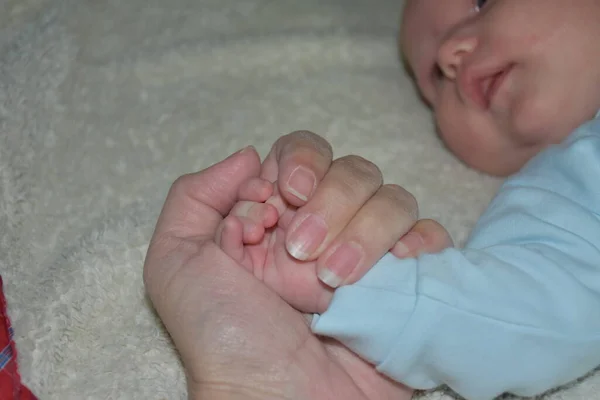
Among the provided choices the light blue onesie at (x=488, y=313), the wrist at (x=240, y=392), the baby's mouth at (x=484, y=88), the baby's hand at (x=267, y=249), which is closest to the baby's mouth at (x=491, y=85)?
the baby's mouth at (x=484, y=88)

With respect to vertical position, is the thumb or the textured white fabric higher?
the thumb

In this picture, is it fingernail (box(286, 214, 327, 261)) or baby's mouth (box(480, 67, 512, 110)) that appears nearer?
fingernail (box(286, 214, 327, 261))

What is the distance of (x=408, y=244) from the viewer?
78 cm

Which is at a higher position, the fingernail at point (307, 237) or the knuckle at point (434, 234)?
the fingernail at point (307, 237)

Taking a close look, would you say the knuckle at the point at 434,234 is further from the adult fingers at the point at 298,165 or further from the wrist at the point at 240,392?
the wrist at the point at 240,392

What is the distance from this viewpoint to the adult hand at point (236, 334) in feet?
2.33

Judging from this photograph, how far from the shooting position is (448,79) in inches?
43.9

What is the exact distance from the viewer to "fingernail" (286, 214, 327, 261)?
0.73 meters

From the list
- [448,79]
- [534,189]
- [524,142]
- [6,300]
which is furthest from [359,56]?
[6,300]

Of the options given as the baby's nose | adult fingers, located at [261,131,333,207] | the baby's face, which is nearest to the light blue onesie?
adult fingers, located at [261,131,333,207]

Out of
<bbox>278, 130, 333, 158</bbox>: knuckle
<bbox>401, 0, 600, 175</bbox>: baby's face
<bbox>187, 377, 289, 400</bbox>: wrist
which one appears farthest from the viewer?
<bbox>401, 0, 600, 175</bbox>: baby's face

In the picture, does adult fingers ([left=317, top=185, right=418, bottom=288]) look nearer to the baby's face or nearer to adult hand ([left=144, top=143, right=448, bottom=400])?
adult hand ([left=144, top=143, right=448, bottom=400])

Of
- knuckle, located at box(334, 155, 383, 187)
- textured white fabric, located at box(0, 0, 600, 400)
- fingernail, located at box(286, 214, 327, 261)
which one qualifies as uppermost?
knuckle, located at box(334, 155, 383, 187)

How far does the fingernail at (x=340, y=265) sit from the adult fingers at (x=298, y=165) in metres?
0.07
